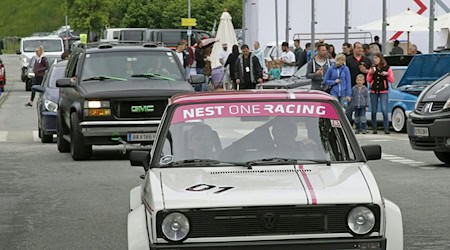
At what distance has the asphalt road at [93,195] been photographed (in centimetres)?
1188

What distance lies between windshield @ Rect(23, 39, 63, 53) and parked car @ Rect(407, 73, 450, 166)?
39.9m

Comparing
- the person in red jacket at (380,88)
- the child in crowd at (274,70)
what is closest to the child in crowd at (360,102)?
the person in red jacket at (380,88)

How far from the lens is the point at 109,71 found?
68.3 feet

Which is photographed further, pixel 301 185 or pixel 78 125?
pixel 78 125

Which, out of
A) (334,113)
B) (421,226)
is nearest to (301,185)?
(334,113)

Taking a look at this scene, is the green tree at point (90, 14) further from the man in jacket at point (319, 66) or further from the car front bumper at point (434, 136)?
the car front bumper at point (434, 136)

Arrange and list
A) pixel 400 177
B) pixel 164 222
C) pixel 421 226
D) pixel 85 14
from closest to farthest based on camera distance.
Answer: pixel 164 222 → pixel 421 226 → pixel 400 177 → pixel 85 14

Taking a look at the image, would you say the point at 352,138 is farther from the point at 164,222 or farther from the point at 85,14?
the point at 85,14

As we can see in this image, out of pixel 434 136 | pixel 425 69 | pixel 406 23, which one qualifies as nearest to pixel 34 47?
pixel 406 23

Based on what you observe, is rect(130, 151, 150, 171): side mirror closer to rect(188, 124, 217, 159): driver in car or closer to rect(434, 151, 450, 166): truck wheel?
rect(188, 124, 217, 159): driver in car

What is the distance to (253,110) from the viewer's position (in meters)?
9.59

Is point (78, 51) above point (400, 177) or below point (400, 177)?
above

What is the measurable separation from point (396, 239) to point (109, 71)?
12.9m

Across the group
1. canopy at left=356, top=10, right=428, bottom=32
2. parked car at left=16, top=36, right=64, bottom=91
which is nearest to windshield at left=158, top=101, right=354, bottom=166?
canopy at left=356, top=10, right=428, bottom=32
